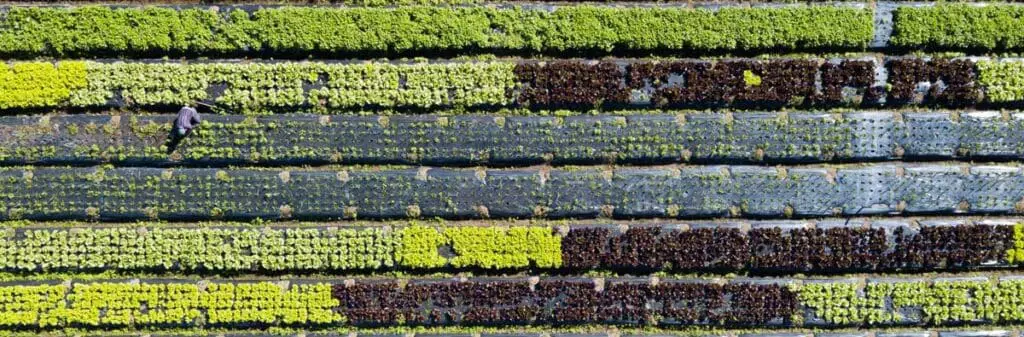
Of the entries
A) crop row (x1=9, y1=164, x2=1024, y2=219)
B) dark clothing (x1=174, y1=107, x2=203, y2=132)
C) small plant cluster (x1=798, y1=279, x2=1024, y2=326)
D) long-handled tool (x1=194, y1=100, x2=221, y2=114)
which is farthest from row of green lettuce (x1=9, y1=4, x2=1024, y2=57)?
small plant cluster (x1=798, y1=279, x2=1024, y2=326)

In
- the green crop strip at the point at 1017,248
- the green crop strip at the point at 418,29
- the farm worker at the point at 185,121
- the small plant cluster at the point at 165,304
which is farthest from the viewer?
the green crop strip at the point at 1017,248

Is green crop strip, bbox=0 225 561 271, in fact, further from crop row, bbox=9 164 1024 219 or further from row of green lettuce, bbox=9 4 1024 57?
row of green lettuce, bbox=9 4 1024 57

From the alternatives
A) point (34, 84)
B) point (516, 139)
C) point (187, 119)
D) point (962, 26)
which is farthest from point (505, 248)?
point (962, 26)

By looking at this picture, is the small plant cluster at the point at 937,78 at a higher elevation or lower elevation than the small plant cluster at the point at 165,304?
higher

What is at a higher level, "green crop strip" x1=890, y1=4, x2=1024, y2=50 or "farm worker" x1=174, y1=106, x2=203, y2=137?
"green crop strip" x1=890, y1=4, x2=1024, y2=50

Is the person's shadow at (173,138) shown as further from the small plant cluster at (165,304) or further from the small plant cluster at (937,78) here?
the small plant cluster at (937,78)

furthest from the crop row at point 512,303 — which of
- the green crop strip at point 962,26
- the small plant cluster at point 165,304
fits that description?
the green crop strip at point 962,26
